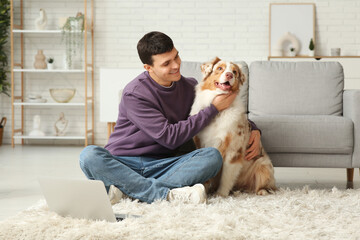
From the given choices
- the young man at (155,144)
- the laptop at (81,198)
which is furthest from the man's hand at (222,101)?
the laptop at (81,198)

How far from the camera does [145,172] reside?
8.35 feet

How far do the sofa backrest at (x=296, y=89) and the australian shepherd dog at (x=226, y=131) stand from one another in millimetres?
979

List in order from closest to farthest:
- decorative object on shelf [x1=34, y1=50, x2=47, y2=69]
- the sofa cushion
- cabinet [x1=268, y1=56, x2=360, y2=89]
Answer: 1. the sofa cushion
2. cabinet [x1=268, y1=56, x2=360, y2=89]
3. decorative object on shelf [x1=34, y1=50, x2=47, y2=69]

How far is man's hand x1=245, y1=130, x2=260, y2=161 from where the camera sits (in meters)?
2.71

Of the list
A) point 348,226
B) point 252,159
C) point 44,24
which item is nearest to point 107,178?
point 252,159

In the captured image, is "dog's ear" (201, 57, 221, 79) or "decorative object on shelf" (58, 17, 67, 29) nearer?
"dog's ear" (201, 57, 221, 79)

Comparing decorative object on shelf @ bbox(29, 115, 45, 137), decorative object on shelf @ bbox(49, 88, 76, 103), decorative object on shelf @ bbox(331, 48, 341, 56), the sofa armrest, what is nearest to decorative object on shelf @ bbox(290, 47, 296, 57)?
decorative object on shelf @ bbox(331, 48, 341, 56)

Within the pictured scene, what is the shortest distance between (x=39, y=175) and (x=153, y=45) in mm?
1738

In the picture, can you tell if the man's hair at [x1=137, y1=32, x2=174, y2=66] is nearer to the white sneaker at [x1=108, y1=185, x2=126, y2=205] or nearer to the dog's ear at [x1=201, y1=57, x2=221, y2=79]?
the dog's ear at [x1=201, y1=57, x2=221, y2=79]

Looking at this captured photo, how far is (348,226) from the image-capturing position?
2027 mm

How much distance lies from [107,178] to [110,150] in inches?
8.8

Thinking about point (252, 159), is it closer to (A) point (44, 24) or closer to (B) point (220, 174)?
(B) point (220, 174)

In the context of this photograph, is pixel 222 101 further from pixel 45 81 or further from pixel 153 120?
pixel 45 81

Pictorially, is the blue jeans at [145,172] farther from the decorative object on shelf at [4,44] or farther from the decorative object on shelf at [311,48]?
the decorative object on shelf at [4,44]
